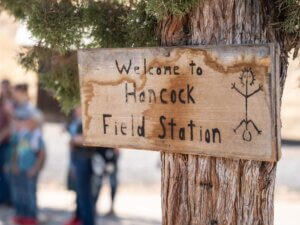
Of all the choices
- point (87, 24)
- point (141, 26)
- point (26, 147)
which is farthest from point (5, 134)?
point (141, 26)

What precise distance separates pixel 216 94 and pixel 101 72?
0.50m

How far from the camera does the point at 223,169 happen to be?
2.43 meters

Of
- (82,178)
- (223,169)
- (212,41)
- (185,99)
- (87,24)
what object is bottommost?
(82,178)

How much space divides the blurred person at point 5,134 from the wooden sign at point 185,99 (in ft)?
19.2

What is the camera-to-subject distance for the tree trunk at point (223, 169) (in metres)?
2.39

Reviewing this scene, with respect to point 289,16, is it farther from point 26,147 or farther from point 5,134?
point 5,134

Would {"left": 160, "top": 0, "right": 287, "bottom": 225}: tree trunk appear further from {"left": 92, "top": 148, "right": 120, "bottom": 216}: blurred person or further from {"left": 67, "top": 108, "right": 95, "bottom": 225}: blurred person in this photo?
{"left": 92, "top": 148, "right": 120, "bottom": 216}: blurred person

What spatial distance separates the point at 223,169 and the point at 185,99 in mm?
287

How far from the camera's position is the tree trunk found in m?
2.39

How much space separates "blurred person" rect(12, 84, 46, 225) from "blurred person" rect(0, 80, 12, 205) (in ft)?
2.95

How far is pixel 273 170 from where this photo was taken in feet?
7.95

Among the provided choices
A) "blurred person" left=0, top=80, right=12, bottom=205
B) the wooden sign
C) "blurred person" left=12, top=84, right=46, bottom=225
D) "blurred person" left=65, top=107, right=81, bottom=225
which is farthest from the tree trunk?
"blurred person" left=0, top=80, right=12, bottom=205

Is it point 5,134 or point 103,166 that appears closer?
point 103,166

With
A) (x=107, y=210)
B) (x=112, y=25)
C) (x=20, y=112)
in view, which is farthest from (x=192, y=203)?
(x=107, y=210)
